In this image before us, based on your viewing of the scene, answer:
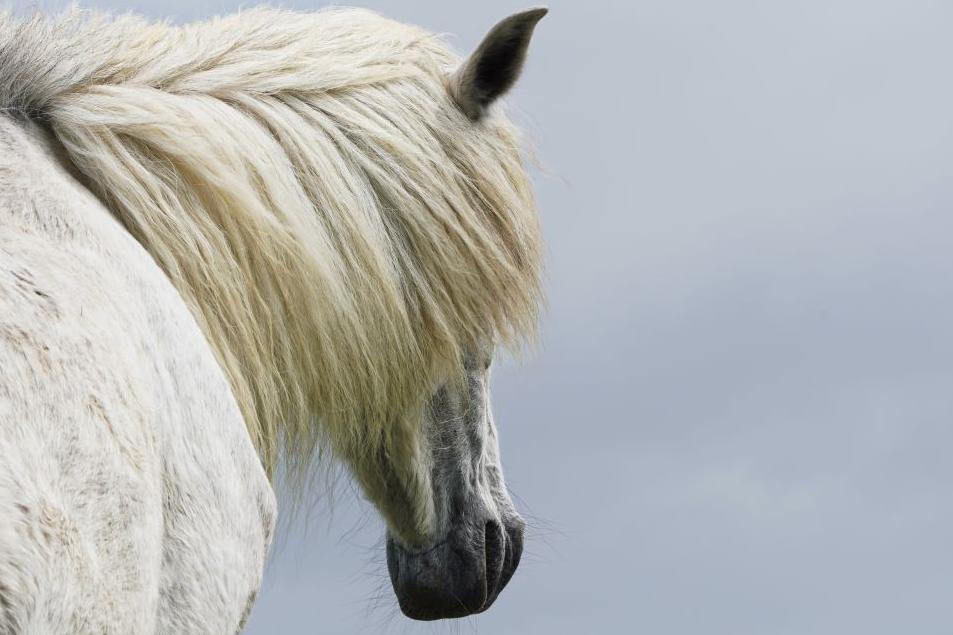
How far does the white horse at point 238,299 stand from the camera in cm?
175

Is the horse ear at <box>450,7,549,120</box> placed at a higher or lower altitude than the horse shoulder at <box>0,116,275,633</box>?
higher

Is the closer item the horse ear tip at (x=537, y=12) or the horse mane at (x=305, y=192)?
the horse mane at (x=305, y=192)

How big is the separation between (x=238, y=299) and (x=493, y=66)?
Answer: 3.76ft

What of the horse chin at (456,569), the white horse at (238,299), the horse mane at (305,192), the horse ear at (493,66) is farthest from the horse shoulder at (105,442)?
the horse chin at (456,569)

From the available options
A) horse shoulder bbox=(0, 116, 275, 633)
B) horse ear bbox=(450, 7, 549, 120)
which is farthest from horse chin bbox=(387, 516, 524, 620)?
horse shoulder bbox=(0, 116, 275, 633)

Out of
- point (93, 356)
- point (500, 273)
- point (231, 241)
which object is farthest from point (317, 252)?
point (93, 356)

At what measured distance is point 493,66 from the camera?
3316 mm

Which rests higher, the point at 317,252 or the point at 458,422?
the point at 317,252

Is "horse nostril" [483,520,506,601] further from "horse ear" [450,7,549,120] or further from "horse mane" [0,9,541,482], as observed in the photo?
"horse ear" [450,7,549,120]

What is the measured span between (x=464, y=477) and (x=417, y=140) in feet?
3.74

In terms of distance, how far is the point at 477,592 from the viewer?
385cm

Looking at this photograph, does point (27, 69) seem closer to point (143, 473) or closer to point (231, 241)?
point (231, 241)

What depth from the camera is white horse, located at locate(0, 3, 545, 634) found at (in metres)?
1.75

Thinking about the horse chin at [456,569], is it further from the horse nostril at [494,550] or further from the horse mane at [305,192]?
the horse mane at [305,192]
